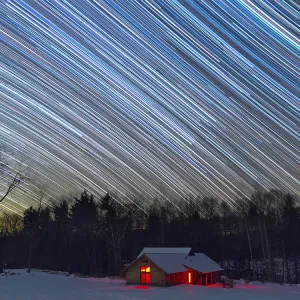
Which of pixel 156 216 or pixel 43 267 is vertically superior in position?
pixel 156 216

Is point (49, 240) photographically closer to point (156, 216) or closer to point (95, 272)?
point (95, 272)

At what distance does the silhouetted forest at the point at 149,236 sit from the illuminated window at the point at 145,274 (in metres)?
14.6

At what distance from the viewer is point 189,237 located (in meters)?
61.5

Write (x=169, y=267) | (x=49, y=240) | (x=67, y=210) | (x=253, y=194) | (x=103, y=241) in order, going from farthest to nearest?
1. (x=67, y=210)
2. (x=49, y=240)
3. (x=103, y=241)
4. (x=253, y=194)
5. (x=169, y=267)

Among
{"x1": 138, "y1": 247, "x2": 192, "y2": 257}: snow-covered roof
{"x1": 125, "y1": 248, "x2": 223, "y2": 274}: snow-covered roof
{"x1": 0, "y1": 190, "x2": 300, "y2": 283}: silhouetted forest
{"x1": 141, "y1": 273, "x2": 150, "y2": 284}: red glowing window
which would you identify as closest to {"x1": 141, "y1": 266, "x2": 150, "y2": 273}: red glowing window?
{"x1": 141, "y1": 273, "x2": 150, "y2": 284}: red glowing window

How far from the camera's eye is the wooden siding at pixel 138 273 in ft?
123

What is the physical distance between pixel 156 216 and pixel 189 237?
7372 millimetres

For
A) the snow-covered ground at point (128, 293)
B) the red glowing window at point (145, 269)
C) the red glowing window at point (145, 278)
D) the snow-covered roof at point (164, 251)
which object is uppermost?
the snow-covered roof at point (164, 251)

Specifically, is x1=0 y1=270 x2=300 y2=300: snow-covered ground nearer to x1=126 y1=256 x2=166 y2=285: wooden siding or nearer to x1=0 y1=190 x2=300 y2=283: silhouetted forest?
x1=126 y1=256 x2=166 y2=285: wooden siding

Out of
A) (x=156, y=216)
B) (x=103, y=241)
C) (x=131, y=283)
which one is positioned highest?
(x=156, y=216)

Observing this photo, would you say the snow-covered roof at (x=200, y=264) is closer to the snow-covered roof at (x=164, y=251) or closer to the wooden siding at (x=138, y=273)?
the snow-covered roof at (x=164, y=251)

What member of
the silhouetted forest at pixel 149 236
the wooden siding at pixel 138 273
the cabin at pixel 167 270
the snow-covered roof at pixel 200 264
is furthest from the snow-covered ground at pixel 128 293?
the silhouetted forest at pixel 149 236

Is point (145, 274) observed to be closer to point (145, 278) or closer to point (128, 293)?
point (145, 278)

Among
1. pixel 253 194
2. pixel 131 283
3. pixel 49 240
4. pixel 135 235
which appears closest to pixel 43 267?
pixel 49 240
